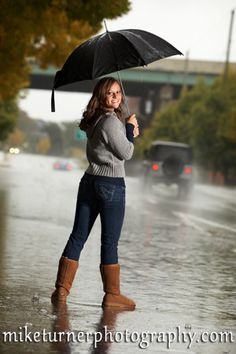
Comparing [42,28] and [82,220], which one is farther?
[42,28]

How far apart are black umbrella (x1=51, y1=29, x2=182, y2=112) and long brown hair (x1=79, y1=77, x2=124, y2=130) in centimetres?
24

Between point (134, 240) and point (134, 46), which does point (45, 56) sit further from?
point (134, 46)

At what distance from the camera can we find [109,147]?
7.93 meters

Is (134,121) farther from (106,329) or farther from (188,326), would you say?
(106,329)

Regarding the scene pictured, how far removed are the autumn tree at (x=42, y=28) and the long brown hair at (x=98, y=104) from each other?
37.5 feet

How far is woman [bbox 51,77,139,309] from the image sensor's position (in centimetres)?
792

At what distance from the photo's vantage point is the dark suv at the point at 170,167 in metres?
35.7

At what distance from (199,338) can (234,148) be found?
177ft

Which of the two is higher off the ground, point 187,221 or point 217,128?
point 217,128

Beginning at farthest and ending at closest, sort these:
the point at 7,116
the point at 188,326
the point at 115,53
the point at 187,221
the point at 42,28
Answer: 1. the point at 7,116
2. the point at 42,28
3. the point at 187,221
4. the point at 115,53
5. the point at 188,326

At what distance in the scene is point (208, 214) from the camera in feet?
80.4

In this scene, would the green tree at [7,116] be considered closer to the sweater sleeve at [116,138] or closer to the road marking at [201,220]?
the road marking at [201,220]

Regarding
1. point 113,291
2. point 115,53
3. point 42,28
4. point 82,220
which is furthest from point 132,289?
point 42,28

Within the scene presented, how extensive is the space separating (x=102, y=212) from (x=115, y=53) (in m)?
1.32
